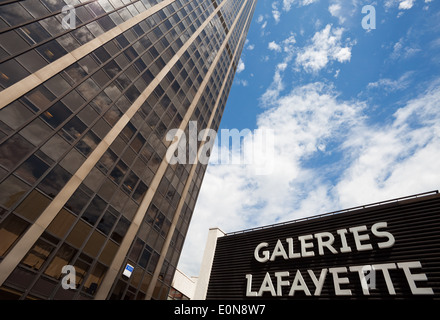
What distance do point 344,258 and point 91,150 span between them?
18.4m

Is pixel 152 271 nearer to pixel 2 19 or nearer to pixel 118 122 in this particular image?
pixel 118 122

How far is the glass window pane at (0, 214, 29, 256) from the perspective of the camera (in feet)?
40.0

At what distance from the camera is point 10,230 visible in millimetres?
12547

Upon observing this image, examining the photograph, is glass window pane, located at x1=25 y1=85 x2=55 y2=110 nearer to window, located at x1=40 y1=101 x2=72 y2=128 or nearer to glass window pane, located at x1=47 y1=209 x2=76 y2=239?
window, located at x1=40 y1=101 x2=72 y2=128

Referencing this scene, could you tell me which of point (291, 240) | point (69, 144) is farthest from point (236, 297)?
point (69, 144)

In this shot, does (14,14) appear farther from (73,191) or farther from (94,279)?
(94,279)

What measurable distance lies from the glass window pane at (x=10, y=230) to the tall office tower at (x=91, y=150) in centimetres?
5

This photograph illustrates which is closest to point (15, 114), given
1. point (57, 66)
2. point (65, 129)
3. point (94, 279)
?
point (65, 129)

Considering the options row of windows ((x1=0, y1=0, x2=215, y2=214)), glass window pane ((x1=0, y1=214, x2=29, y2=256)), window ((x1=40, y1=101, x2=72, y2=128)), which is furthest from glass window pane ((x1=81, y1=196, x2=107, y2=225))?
window ((x1=40, y1=101, x2=72, y2=128))

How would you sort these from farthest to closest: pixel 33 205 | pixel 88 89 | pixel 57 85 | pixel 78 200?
pixel 88 89 → pixel 57 85 → pixel 78 200 → pixel 33 205

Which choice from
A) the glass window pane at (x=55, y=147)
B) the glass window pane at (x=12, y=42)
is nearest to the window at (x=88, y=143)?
the glass window pane at (x=55, y=147)

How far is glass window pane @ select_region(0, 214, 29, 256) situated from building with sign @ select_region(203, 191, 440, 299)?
12446mm

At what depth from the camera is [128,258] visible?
19.3 meters

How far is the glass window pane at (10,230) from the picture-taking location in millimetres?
12188
